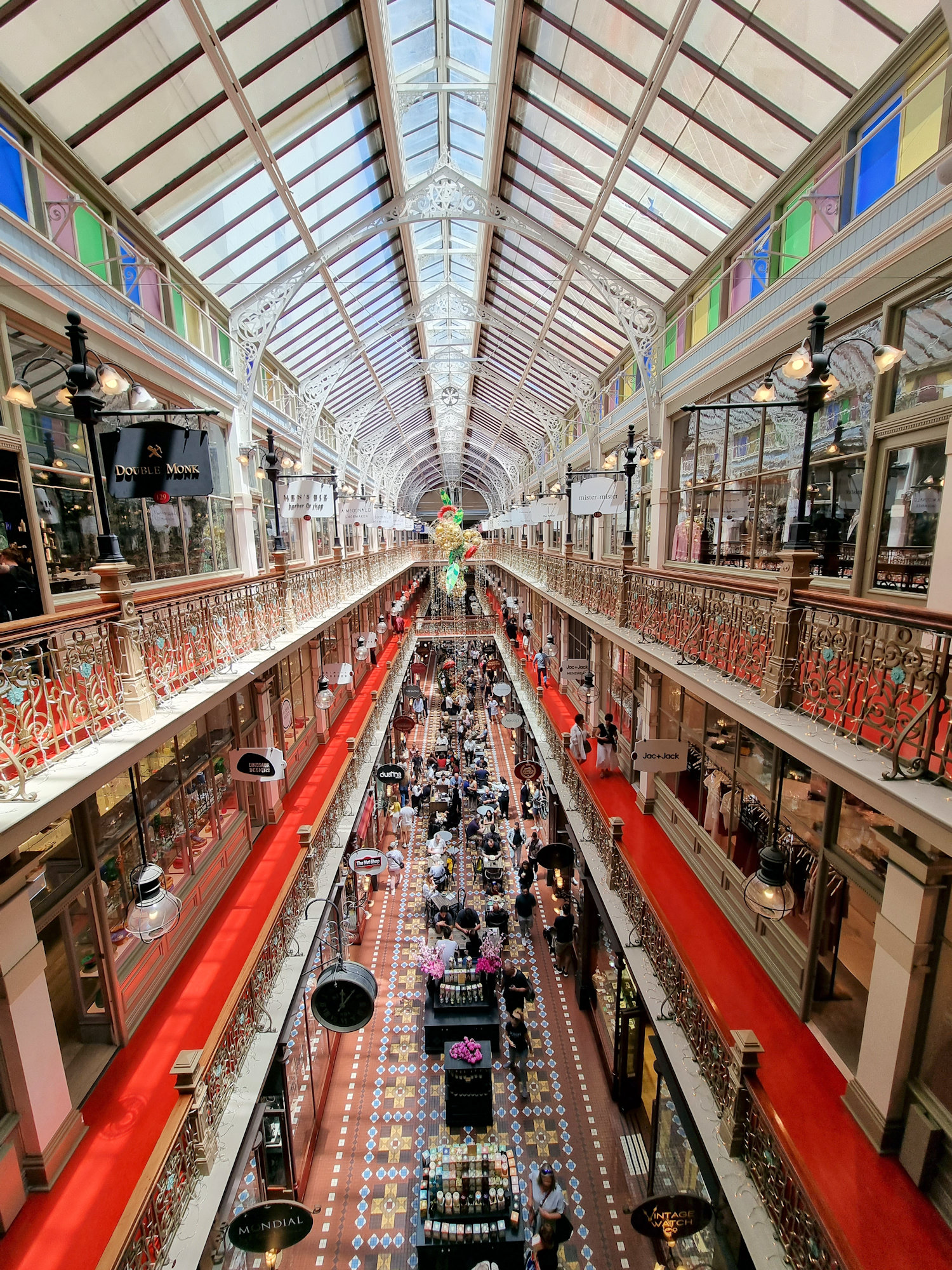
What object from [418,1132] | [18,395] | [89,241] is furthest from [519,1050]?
[89,241]

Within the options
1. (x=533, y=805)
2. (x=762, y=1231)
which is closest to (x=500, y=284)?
(x=533, y=805)

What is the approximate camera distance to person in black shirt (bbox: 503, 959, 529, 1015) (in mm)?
10734

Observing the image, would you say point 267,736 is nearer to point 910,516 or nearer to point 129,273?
point 129,273

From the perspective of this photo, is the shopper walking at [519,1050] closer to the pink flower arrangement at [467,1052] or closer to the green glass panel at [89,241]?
the pink flower arrangement at [467,1052]

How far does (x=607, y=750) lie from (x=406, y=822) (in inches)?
304

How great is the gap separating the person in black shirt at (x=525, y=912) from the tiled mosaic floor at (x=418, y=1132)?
752mm

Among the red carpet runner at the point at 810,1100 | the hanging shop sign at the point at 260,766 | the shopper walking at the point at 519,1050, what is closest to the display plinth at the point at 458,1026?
the shopper walking at the point at 519,1050

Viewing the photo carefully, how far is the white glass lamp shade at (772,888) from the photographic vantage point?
4.46m

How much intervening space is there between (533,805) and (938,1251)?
13569mm

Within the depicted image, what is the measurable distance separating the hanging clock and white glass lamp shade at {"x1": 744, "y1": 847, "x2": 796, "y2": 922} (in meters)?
3.99

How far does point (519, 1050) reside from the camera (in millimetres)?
9852

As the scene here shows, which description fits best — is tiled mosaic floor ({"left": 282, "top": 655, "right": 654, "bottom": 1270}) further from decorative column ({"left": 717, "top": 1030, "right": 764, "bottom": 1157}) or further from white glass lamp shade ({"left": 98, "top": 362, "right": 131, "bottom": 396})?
white glass lamp shade ({"left": 98, "top": 362, "right": 131, "bottom": 396})

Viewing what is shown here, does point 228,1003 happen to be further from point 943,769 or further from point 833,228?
point 833,228

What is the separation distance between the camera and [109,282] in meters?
7.42
